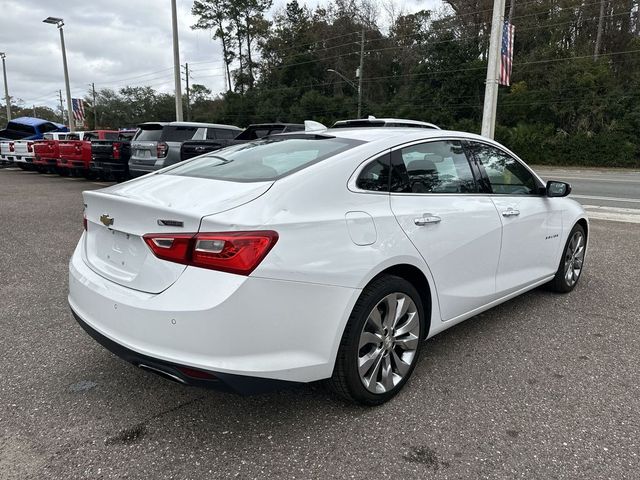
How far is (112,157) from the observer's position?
13.6 m

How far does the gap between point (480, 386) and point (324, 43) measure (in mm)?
55167

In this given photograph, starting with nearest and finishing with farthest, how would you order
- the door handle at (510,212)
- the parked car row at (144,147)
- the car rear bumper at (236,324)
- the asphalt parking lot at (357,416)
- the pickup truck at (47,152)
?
the car rear bumper at (236,324), the asphalt parking lot at (357,416), the door handle at (510,212), the parked car row at (144,147), the pickup truck at (47,152)

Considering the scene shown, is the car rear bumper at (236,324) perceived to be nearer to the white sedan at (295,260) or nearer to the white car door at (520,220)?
the white sedan at (295,260)

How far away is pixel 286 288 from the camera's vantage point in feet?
7.75

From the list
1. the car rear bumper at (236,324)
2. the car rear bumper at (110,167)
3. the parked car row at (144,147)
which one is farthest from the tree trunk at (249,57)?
the car rear bumper at (236,324)

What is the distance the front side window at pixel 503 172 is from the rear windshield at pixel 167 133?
953 centimetres

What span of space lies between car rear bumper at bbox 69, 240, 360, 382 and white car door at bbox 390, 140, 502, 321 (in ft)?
2.44

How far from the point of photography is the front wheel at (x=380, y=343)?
268 centimetres

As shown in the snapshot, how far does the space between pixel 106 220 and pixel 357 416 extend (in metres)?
1.76

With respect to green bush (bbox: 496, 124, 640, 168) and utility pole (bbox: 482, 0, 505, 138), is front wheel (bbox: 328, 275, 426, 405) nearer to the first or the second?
utility pole (bbox: 482, 0, 505, 138)

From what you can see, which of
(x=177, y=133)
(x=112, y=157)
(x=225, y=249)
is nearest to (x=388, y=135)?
(x=225, y=249)

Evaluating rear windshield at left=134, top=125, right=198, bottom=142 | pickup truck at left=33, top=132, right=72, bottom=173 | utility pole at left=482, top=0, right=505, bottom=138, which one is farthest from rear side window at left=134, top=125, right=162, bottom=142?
utility pole at left=482, top=0, right=505, bottom=138

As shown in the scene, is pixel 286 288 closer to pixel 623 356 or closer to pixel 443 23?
pixel 623 356

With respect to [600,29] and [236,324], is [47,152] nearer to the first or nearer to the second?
[236,324]
